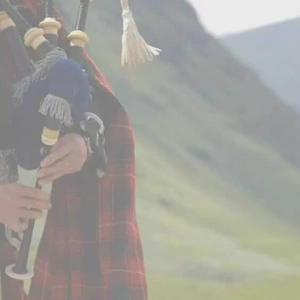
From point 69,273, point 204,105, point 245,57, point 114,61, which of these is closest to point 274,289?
point 114,61

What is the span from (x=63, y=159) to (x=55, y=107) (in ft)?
0.20

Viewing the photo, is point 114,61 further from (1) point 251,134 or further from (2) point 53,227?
(2) point 53,227

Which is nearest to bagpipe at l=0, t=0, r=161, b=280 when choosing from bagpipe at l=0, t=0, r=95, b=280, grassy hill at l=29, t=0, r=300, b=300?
bagpipe at l=0, t=0, r=95, b=280

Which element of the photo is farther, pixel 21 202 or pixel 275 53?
pixel 275 53

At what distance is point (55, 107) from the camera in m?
0.76

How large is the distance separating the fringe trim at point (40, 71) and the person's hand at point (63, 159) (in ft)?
0.18

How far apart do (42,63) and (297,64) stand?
278 inches

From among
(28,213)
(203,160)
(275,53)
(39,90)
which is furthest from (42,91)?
(275,53)

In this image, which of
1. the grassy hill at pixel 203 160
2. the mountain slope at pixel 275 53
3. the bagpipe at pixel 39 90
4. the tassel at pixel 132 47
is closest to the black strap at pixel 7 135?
the bagpipe at pixel 39 90

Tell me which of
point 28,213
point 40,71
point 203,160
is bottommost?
point 28,213

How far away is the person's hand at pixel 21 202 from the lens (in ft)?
2.61

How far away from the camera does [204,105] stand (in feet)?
17.5

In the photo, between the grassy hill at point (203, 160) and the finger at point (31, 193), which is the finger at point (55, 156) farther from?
the grassy hill at point (203, 160)

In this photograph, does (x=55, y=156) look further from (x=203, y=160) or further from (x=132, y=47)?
(x=203, y=160)
